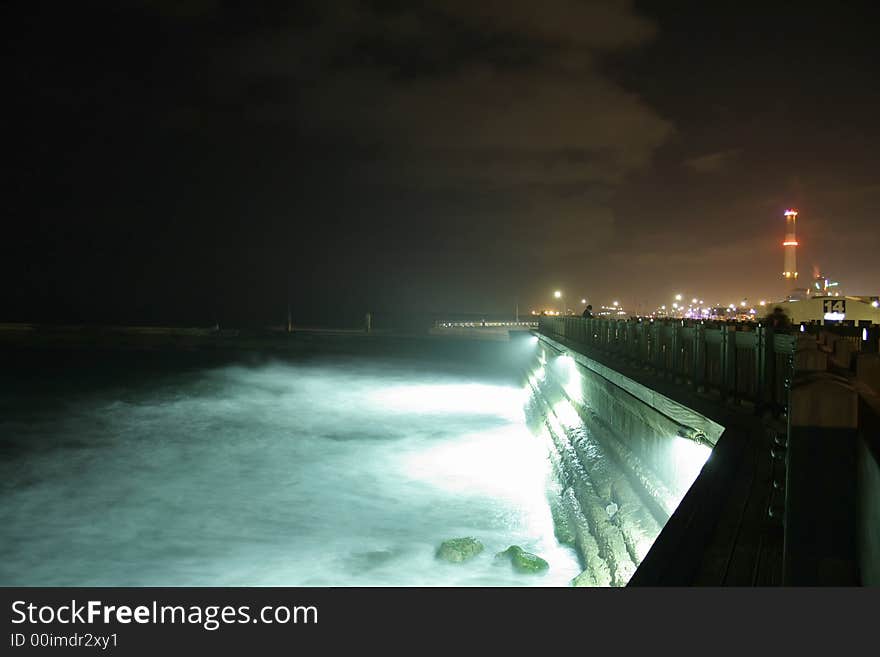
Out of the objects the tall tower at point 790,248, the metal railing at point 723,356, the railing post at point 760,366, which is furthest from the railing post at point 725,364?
the tall tower at point 790,248

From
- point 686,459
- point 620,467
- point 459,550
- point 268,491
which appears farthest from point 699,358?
point 268,491

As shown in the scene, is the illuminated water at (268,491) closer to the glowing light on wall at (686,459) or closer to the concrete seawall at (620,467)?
the concrete seawall at (620,467)

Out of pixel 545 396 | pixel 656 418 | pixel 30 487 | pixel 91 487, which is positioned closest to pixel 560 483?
pixel 656 418

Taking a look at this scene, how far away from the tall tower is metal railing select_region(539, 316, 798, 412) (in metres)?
143

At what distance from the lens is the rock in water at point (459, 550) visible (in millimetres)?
12102

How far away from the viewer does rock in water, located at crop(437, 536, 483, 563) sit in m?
12.1

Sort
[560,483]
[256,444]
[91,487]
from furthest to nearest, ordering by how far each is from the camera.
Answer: [256,444]
[91,487]
[560,483]

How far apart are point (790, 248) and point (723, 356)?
155157 mm

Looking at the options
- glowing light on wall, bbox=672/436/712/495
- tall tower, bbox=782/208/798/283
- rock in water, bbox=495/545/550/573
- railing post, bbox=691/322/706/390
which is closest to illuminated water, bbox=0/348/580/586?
rock in water, bbox=495/545/550/573

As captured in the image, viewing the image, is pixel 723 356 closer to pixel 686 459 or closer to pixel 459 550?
pixel 686 459

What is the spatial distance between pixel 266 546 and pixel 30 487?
34.4ft

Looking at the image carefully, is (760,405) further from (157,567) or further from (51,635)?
(157,567)

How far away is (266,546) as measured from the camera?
14.3 m

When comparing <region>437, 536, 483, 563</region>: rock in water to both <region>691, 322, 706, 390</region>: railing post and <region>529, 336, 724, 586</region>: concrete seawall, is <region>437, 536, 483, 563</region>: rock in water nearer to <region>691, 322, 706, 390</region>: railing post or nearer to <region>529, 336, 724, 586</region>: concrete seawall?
<region>529, 336, 724, 586</region>: concrete seawall
